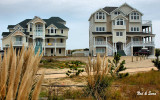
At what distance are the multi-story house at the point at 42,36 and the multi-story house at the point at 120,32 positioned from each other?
7.98 meters

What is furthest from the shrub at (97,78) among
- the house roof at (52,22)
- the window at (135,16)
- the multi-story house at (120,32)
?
the window at (135,16)

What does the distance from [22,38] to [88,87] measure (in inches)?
1348

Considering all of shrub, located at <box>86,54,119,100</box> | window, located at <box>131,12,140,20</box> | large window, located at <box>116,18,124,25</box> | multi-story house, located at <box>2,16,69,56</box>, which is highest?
window, located at <box>131,12,140,20</box>

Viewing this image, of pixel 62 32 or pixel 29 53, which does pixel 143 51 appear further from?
pixel 29 53

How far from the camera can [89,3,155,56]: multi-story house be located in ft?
119

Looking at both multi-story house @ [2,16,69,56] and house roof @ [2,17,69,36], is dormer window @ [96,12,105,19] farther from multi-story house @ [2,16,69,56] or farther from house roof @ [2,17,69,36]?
house roof @ [2,17,69,36]

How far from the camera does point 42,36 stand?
121 ft

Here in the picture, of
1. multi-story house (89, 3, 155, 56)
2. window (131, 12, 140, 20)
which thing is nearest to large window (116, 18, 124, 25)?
multi-story house (89, 3, 155, 56)

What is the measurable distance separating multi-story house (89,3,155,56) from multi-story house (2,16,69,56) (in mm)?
7979

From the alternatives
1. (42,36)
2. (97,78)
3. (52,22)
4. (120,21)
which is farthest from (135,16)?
(97,78)

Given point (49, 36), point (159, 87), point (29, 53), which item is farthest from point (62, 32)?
point (29, 53)

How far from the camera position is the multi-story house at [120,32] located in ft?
119

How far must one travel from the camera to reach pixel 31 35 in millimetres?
38344

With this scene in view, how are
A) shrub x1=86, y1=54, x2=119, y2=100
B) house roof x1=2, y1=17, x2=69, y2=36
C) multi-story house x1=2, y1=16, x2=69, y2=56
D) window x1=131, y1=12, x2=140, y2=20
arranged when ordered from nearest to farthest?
shrub x1=86, y1=54, x2=119, y2=100
multi-story house x1=2, y1=16, x2=69, y2=56
house roof x1=2, y1=17, x2=69, y2=36
window x1=131, y1=12, x2=140, y2=20
